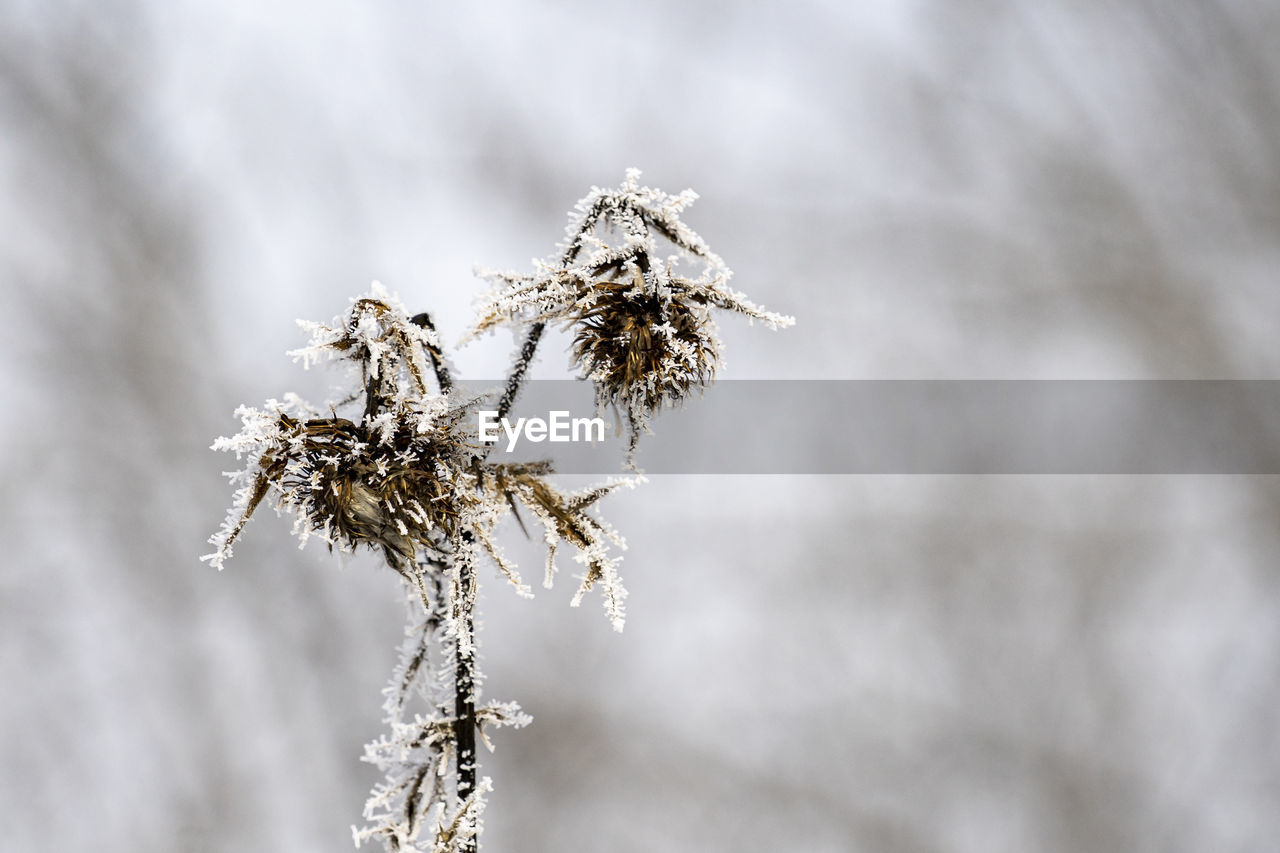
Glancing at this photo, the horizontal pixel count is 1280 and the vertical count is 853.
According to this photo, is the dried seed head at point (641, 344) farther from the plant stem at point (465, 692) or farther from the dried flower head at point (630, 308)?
the plant stem at point (465, 692)

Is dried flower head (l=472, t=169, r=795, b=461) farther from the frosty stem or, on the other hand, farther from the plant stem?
the plant stem

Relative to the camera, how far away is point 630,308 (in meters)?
0.39

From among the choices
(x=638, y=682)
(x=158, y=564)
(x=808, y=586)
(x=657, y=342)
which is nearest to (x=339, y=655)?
(x=158, y=564)

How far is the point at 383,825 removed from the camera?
1.36 ft

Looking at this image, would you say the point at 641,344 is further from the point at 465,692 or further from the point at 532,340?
the point at 465,692

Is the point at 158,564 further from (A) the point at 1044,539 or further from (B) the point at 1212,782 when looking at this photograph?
(B) the point at 1212,782

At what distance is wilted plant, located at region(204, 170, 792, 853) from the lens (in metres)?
0.36

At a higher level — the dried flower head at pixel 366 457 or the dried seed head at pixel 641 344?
the dried seed head at pixel 641 344

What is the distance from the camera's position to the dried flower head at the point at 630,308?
392 mm

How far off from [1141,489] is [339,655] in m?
1.29

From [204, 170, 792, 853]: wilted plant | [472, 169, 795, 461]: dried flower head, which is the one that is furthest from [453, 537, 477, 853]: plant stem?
[472, 169, 795, 461]: dried flower head

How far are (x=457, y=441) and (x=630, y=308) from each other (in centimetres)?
10

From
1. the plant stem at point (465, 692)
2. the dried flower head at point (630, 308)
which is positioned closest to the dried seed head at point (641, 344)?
the dried flower head at point (630, 308)

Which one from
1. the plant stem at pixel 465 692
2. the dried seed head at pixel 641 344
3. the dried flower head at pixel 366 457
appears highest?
the dried seed head at pixel 641 344
